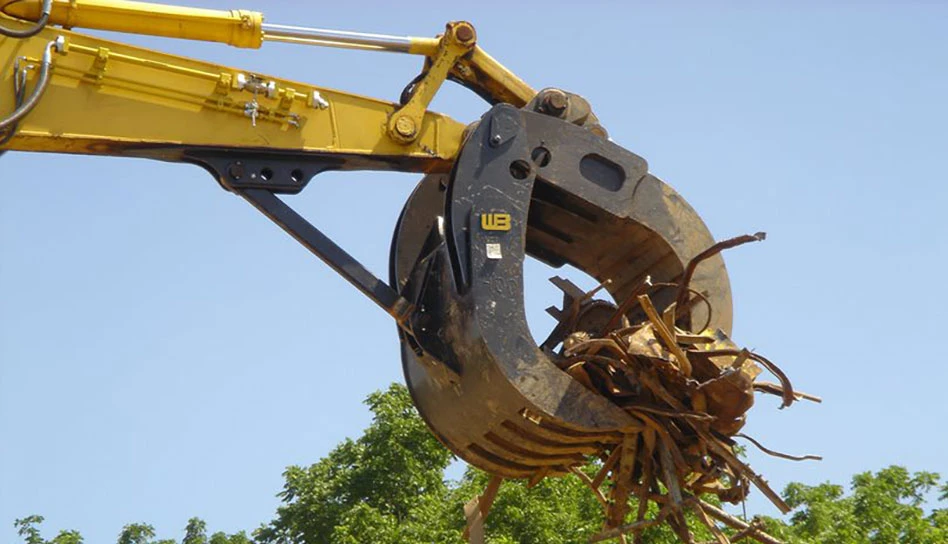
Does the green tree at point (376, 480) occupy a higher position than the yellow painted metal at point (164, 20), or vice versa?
the green tree at point (376, 480)

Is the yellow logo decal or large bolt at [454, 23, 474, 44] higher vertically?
large bolt at [454, 23, 474, 44]

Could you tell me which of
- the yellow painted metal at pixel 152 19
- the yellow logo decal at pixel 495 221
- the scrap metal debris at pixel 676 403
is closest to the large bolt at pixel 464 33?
the yellow painted metal at pixel 152 19

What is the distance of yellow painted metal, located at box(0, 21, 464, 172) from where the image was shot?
1127cm

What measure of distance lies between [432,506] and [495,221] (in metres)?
15.1

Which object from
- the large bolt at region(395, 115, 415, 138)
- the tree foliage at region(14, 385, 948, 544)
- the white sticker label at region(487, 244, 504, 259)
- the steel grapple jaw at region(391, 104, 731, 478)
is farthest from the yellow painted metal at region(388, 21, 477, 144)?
the tree foliage at region(14, 385, 948, 544)

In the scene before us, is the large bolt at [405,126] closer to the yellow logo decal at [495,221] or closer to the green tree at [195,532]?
the yellow logo decal at [495,221]

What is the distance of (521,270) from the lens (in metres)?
11.4

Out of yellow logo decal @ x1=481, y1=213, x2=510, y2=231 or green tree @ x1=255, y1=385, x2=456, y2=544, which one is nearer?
yellow logo decal @ x1=481, y1=213, x2=510, y2=231

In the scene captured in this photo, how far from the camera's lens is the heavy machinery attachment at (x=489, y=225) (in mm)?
11258

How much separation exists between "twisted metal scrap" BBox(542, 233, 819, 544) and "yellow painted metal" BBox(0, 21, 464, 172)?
215 centimetres

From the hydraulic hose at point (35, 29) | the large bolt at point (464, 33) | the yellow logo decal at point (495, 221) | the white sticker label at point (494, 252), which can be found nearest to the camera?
the hydraulic hose at point (35, 29)

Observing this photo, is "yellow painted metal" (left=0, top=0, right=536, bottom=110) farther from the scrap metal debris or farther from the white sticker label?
the scrap metal debris

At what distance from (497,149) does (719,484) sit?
293cm

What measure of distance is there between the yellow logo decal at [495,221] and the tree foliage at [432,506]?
12612 millimetres
